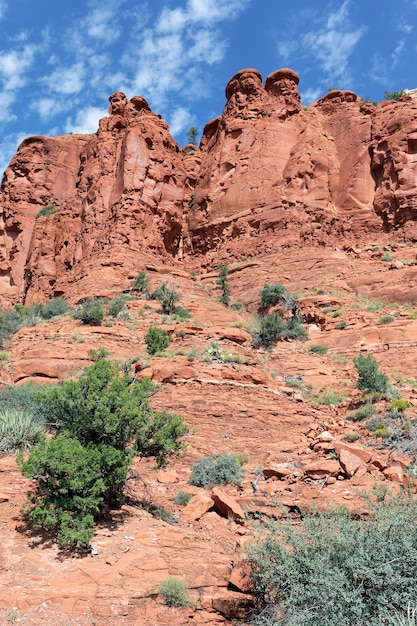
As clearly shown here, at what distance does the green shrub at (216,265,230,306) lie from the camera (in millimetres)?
30422

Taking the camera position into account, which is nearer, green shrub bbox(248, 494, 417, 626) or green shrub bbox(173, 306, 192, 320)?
green shrub bbox(248, 494, 417, 626)

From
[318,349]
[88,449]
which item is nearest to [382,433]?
[88,449]

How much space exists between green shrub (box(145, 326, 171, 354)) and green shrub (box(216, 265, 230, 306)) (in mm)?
11694

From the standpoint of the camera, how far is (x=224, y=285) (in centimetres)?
3114

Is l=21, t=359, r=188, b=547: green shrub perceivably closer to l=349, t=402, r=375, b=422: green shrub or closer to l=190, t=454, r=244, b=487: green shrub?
l=190, t=454, r=244, b=487: green shrub

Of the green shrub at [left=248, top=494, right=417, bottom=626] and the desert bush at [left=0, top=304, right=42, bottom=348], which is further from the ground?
the desert bush at [left=0, top=304, right=42, bottom=348]

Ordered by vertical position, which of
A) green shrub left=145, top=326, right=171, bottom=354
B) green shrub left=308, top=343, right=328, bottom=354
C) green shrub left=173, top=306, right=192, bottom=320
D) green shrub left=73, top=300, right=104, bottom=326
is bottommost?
green shrub left=145, top=326, right=171, bottom=354

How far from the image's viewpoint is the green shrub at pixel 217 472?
947 cm

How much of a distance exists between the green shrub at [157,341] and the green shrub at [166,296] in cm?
584

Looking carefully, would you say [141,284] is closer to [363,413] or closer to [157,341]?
[157,341]

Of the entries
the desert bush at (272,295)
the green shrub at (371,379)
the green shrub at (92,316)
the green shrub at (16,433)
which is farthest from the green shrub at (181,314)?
the green shrub at (16,433)

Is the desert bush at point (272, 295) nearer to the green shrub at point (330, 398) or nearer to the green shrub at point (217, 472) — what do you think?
the green shrub at point (330, 398)

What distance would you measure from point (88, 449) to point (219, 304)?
74.7 ft

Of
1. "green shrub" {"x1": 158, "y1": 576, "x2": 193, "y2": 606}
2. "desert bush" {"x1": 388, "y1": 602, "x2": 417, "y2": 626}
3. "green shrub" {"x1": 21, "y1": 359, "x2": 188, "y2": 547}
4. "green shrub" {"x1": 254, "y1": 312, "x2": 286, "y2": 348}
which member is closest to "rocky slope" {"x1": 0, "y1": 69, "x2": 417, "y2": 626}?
"green shrub" {"x1": 158, "y1": 576, "x2": 193, "y2": 606}
